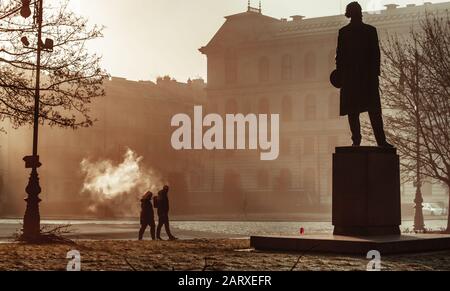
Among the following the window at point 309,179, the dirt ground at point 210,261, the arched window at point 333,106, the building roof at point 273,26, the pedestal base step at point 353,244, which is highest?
the building roof at point 273,26

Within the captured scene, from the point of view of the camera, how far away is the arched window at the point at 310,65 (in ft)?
270

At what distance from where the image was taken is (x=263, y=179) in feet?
268

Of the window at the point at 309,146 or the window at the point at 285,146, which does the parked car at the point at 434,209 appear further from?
the window at the point at 285,146

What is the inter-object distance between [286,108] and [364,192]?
7105cm

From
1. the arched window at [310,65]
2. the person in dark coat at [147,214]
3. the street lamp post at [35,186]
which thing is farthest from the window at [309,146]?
the street lamp post at [35,186]

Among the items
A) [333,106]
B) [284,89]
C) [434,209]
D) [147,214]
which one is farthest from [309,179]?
[147,214]

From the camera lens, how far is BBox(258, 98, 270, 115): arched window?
85.2m

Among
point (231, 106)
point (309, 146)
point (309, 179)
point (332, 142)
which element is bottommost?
point (309, 179)

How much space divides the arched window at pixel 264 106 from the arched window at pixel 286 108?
5.63 ft

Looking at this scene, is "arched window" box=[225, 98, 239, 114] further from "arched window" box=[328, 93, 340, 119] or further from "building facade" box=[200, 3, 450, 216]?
"arched window" box=[328, 93, 340, 119]

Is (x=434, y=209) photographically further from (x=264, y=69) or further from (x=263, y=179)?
(x=264, y=69)

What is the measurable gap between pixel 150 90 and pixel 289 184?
22.3m
